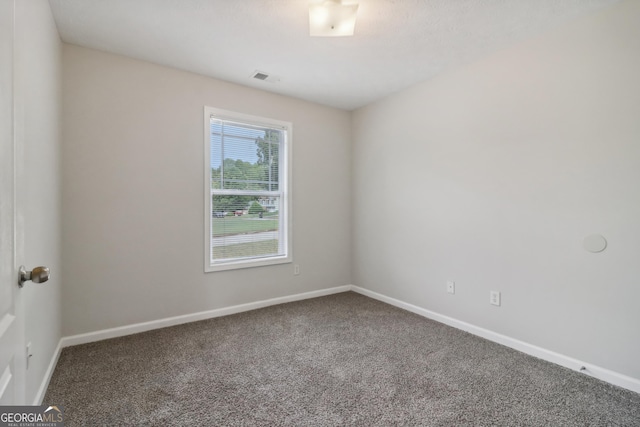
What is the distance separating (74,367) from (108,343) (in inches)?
15.7

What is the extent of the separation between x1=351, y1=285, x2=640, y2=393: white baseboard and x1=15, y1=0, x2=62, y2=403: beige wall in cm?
313

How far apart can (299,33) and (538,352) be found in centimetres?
310

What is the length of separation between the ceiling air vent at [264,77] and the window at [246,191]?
0.44 metres

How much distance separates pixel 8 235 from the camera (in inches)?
33.6

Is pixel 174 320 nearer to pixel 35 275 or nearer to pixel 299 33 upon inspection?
pixel 35 275

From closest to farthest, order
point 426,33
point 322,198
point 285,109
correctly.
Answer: point 426,33, point 285,109, point 322,198

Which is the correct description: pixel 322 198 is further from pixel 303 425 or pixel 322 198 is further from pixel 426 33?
pixel 303 425

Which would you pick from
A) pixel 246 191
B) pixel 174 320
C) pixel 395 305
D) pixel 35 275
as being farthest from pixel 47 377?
pixel 395 305

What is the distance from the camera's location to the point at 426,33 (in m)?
2.41

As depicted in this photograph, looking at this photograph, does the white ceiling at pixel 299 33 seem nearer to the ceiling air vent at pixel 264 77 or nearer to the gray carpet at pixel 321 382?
the ceiling air vent at pixel 264 77

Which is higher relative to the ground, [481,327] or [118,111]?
[118,111]

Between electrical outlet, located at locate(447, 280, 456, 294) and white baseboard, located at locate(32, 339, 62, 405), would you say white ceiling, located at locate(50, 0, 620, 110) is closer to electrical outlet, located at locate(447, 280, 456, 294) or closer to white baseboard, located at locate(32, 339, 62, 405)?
electrical outlet, located at locate(447, 280, 456, 294)

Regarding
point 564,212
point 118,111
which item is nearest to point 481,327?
point 564,212

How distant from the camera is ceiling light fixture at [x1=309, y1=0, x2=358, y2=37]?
2016 millimetres
